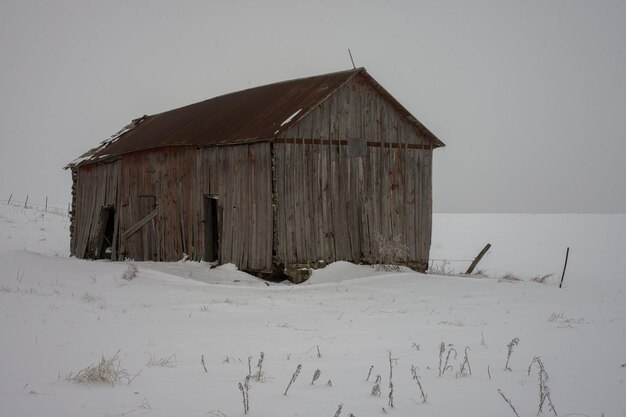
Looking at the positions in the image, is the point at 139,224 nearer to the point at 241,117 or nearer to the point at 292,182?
the point at 241,117

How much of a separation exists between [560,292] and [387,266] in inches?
180

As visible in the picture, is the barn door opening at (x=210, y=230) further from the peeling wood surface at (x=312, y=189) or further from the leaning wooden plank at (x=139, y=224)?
the leaning wooden plank at (x=139, y=224)

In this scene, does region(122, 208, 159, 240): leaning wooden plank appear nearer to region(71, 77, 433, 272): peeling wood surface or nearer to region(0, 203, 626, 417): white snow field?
region(71, 77, 433, 272): peeling wood surface

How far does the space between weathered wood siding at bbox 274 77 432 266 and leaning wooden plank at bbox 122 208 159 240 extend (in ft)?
19.7

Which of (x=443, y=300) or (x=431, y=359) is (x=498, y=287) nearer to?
(x=443, y=300)

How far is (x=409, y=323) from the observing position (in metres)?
10.2

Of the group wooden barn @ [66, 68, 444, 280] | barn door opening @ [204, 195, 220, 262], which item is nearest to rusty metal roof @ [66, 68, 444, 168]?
wooden barn @ [66, 68, 444, 280]

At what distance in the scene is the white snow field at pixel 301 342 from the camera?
5.62 m

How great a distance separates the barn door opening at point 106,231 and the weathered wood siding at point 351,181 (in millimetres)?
9690

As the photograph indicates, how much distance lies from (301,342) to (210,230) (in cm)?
1192

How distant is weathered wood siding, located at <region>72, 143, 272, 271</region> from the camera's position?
17.9m

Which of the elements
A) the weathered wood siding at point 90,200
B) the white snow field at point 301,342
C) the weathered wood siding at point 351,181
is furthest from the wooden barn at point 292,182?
the weathered wood siding at point 90,200

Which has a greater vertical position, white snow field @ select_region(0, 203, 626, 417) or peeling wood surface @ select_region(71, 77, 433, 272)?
peeling wood surface @ select_region(71, 77, 433, 272)

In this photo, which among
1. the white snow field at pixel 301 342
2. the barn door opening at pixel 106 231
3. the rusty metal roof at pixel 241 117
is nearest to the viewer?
the white snow field at pixel 301 342
